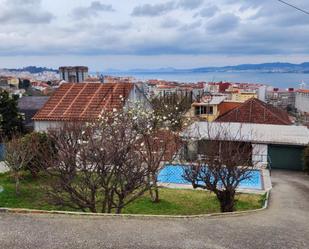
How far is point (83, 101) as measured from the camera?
25.6 meters

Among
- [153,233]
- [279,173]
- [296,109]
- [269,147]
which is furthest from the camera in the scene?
[296,109]

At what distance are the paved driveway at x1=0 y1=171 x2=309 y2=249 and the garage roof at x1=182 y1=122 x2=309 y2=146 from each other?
36.5ft

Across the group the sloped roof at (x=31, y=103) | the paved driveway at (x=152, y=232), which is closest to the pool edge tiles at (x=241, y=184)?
the paved driveway at (x=152, y=232)

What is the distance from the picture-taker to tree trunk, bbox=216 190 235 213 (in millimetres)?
13100

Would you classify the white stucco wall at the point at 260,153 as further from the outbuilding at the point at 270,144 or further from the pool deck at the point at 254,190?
the pool deck at the point at 254,190

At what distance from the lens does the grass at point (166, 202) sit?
14.2m

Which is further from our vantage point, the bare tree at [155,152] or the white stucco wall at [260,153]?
the white stucco wall at [260,153]

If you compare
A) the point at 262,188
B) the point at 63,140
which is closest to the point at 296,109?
the point at 262,188

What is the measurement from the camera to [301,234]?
30.9ft

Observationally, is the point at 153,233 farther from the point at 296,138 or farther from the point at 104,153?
the point at 296,138

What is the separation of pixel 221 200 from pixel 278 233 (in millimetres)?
4024

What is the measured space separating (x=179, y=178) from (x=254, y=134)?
23.4 feet

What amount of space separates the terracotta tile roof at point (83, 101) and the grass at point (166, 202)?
7.36m

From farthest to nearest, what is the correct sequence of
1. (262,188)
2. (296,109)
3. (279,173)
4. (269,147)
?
(296,109), (269,147), (279,173), (262,188)
